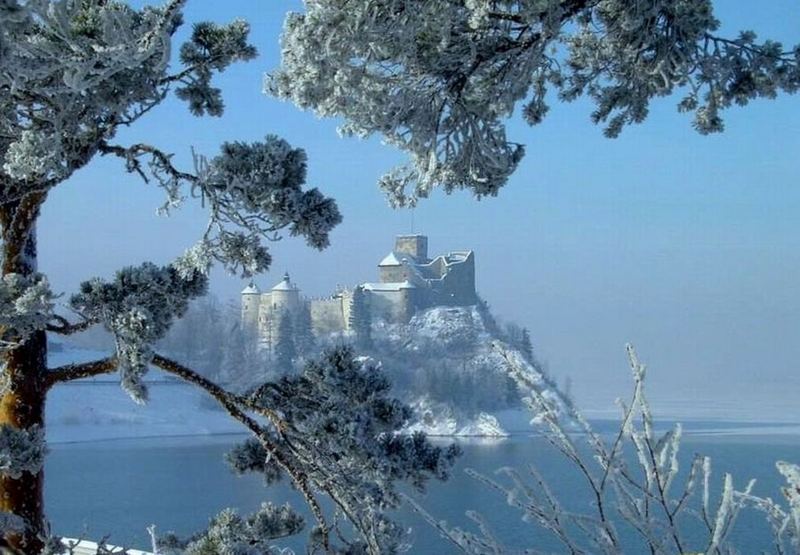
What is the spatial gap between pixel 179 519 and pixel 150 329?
61.5 feet

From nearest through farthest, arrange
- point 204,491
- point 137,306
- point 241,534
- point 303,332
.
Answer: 1. point 137,306
2. point 241,534
3. point 204,491
4. point 303,332

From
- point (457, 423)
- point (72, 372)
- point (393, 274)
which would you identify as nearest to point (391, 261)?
point (393, 274)

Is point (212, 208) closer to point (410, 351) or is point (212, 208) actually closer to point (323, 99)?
point (323, 99)

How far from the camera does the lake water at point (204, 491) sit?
697 inches

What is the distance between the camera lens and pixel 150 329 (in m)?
3.81

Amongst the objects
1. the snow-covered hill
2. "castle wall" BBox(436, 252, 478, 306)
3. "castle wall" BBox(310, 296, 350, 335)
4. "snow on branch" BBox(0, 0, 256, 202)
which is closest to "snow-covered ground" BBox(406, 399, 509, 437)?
the snow-covered hill

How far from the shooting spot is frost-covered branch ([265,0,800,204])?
13.0ft

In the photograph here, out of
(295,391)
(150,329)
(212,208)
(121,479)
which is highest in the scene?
(212,208)

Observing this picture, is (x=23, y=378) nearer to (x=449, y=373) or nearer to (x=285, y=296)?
(x=449, y=373)

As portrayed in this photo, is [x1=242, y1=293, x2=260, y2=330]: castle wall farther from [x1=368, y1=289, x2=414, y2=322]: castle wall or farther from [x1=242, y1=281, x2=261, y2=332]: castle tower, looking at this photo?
[x1=368, y1=289, x2=414, y2=322]: castle wall

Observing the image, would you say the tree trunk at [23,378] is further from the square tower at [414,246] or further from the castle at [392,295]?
the square tower at [414,246]

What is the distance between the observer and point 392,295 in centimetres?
7856

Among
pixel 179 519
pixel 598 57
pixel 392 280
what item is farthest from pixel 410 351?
pixel 598 57

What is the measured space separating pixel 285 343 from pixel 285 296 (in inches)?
530
